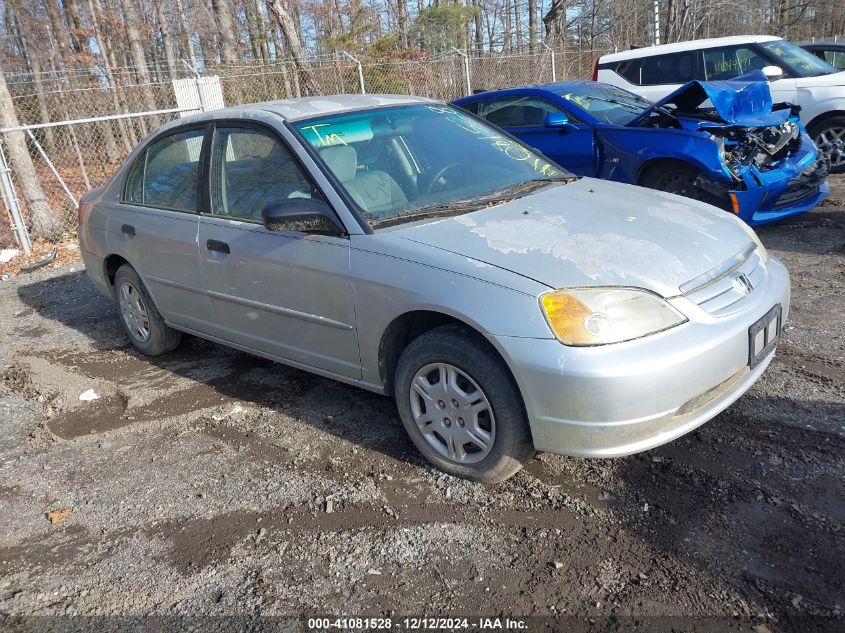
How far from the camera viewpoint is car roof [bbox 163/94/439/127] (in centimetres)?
407

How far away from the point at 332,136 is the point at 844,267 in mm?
4425

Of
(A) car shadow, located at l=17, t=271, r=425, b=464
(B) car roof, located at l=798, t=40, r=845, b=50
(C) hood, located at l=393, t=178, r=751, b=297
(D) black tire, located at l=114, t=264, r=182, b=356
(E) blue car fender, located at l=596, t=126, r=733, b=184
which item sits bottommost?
(A) car shadow, located at l=17, t=271, r=425, b=464

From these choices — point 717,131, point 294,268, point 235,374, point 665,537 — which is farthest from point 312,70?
point 665,537

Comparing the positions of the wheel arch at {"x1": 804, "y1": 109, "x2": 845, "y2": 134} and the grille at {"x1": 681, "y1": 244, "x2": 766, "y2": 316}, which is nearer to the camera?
the grille at {"x1": 681, "y1": 244, "x2": 766, "y2": 316}

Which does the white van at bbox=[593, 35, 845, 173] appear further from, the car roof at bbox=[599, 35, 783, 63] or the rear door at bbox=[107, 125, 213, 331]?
the rear door at bbox=[107, 125, 213, 331]

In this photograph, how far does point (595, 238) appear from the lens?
3.21 metres

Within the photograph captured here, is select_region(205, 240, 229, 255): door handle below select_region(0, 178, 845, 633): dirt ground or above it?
above

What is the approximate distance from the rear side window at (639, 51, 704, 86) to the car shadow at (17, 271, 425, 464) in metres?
7.90

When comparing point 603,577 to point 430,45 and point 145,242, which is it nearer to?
point 145,242

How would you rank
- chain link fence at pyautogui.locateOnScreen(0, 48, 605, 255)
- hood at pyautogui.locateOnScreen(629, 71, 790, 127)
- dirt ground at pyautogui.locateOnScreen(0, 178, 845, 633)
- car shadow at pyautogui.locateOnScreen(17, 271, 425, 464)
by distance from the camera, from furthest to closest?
1. chain link fence at pyautogui.locateOnScreen(0, 48, 605, 255)
2. hood at pyautogui.locateOnScreen(629, 71, 790, 127)
3. car shadow at pyautogui.locateOnScreen(17, 271, 425, 464)
4. dirt ground at pyautogui.locateOnScreen(0, 178, 845, 633)

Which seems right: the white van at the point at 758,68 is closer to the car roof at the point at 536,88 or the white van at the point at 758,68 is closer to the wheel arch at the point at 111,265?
the car roof at the point at 536,88

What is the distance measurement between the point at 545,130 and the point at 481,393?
5.09m

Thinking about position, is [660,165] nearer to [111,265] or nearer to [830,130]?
[830,130]

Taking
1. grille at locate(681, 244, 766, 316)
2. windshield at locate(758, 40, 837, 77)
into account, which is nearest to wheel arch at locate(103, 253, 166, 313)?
grille at locate(681, 244, 766, 316)
